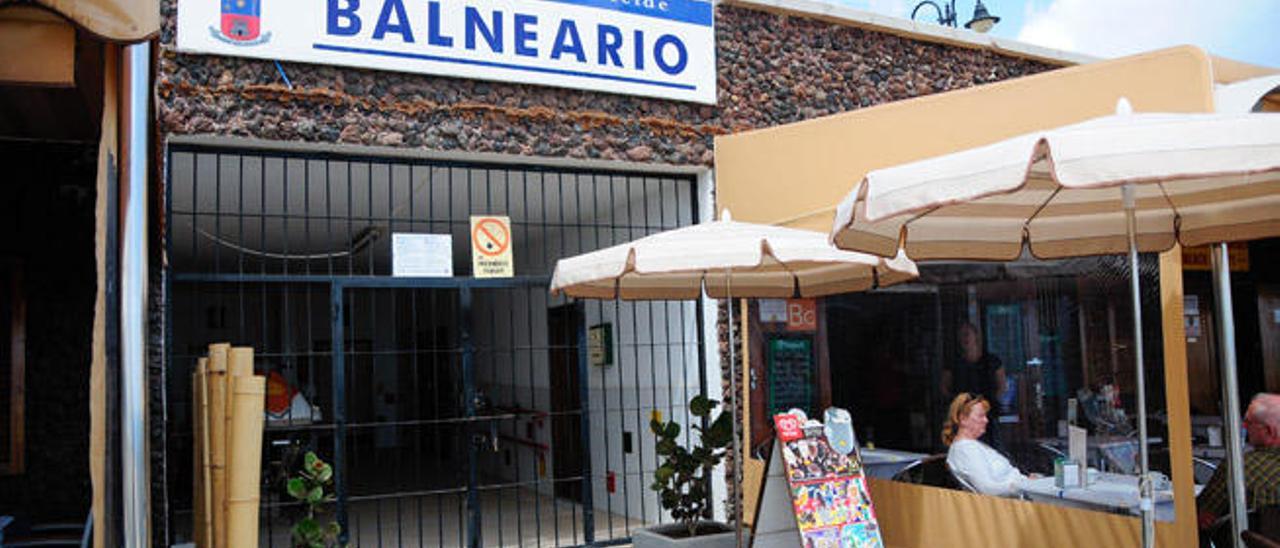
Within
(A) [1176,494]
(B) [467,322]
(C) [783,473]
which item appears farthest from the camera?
(B) [467,322]

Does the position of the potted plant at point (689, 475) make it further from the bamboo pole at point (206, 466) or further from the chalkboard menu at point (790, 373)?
the bamboo pole at point (206, 466)

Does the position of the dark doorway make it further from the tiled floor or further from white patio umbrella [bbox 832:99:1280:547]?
white patio umbrella [bbox 832:99:1280:547]

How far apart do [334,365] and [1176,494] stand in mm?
4753

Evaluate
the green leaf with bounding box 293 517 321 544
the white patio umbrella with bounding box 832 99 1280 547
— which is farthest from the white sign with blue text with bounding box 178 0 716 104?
the white patio umbrella with bounding box 832 99 1280 547

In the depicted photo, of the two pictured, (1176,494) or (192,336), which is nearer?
(1176,494)

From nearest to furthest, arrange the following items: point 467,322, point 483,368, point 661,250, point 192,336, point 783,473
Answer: point 661,250 < point 783,473 < point 467,322 < point 483,368 < point 192,336

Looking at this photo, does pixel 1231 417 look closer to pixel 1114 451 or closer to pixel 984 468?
pixel 1114 451

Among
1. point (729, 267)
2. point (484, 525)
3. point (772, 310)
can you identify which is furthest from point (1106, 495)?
point (484, 525)

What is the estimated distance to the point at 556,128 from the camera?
7.05 meters

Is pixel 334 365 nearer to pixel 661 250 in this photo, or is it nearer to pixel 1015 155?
pixel 661 250

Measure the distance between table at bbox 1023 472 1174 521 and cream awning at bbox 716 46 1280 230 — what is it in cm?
176

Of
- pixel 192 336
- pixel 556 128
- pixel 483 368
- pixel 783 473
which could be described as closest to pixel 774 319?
pixel 783 473

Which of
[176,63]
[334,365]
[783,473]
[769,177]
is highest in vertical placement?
[176,63]

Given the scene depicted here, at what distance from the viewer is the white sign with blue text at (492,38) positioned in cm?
620
